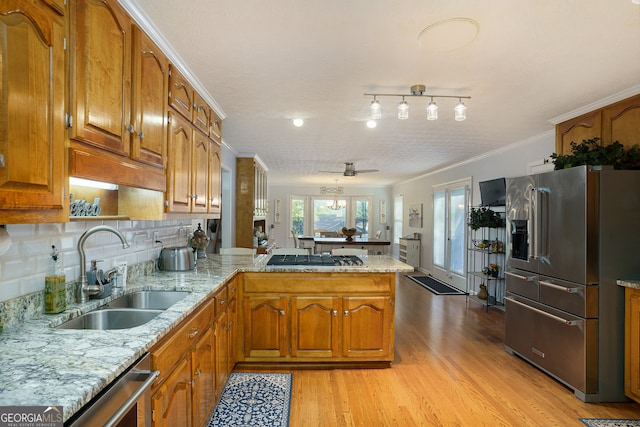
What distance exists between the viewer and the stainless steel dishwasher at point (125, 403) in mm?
946

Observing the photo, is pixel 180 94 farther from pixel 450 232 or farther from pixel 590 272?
pixel 450 232

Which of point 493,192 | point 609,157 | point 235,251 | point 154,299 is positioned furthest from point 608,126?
point 235,251

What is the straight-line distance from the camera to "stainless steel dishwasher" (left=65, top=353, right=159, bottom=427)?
37.3 inches

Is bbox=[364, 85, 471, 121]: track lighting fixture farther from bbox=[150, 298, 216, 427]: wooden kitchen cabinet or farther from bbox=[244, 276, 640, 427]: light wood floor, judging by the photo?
bbox=[244, 276, 640, 427]: light wood floor

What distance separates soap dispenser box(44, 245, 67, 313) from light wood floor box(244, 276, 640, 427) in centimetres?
157

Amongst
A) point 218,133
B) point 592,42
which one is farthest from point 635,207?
point 218,133

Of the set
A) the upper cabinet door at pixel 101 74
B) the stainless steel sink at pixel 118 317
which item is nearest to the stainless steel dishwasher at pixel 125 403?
the stainless steel sink at pixel 118 317

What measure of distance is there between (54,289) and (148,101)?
3.46ft

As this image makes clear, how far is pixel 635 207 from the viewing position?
262 centimetres

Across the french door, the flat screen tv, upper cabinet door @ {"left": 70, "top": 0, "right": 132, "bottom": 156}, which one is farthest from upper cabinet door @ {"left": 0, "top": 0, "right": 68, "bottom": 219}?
the french door

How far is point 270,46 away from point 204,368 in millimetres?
1957

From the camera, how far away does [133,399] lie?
111cm

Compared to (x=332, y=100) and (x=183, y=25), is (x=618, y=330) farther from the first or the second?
(x=183, y=25)

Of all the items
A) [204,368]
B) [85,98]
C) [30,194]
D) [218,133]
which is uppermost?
[218,133]
